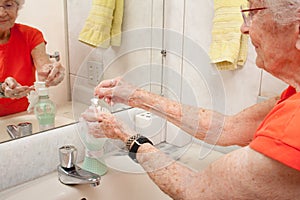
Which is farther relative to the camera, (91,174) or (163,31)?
(163,31)

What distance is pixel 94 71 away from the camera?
1.16 metres

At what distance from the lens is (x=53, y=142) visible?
40.1 inches

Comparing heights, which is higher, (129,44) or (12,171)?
(129,44)

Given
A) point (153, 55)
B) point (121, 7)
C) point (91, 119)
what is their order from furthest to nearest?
1. point (153, 55)
2. point (121, 7)
3. point (91, 119)

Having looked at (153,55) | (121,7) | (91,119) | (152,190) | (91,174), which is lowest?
(152,190)

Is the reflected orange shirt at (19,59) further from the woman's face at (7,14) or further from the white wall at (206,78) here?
the white wall at (206,78)

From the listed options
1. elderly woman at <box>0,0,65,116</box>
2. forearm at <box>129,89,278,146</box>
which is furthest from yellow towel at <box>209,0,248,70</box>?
elderly woman at <box>0,0,65,116</box>

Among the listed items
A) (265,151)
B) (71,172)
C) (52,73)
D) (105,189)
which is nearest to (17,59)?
(52,73)

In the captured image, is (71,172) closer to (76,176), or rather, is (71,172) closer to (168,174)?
(76,176)

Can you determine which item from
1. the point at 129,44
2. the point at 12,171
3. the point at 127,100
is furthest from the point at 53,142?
the point at 129,44

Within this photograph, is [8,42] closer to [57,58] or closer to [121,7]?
[57,58]

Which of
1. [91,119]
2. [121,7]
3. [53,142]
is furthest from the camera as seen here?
[121,7]

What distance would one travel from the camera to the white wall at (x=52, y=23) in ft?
3.19

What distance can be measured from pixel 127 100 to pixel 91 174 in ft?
0.78
